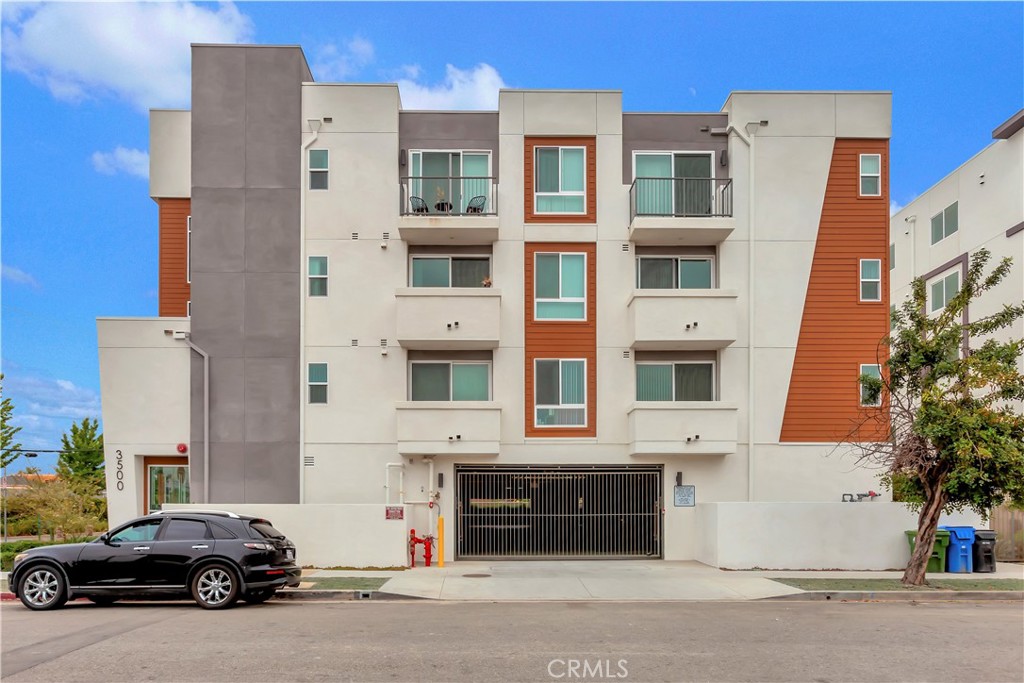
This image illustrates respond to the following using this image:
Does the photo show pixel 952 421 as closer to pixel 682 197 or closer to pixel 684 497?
pixel 684 497

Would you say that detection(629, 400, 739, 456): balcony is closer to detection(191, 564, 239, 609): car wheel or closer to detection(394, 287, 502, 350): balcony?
detection(394, 287, 502, 350): balcony

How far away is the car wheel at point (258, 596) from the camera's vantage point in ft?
50.2

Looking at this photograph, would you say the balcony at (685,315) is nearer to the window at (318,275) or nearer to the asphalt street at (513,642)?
the window at (318,275)

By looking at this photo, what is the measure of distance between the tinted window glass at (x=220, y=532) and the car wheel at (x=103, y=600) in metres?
1.87

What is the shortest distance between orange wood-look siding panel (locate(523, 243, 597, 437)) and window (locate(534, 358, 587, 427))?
0.47 ft

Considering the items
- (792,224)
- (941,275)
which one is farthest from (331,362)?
(941,275)

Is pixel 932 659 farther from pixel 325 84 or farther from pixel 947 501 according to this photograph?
pixel 325 84

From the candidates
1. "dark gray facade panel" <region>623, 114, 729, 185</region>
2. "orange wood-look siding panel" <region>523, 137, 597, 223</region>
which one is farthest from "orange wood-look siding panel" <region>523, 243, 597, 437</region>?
"dark gray facade panel" <region>623, 114, 729, 185</region>

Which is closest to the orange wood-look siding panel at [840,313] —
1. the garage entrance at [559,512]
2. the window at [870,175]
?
the window at [870,175]

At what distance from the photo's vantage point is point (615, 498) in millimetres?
23703

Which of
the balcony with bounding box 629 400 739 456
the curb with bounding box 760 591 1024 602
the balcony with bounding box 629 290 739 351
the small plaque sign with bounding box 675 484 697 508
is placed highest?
the balcony with bounding box 629 290 739 351

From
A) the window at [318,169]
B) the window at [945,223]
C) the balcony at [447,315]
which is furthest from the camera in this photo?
the window at [945,223]

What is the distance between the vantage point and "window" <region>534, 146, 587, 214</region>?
24.1 m

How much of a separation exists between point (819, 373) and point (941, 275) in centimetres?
1526
